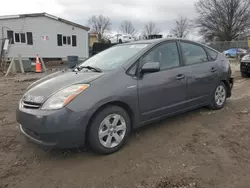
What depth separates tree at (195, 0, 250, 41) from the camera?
4281 cm

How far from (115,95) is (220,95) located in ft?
9.65

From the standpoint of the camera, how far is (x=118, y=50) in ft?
13.1

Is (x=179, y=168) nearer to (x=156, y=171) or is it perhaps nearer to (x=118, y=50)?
(x=156, y=171)

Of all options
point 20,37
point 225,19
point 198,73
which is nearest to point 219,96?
point 198,73

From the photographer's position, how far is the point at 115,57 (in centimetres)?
372

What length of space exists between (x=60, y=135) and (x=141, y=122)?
4.14 ft

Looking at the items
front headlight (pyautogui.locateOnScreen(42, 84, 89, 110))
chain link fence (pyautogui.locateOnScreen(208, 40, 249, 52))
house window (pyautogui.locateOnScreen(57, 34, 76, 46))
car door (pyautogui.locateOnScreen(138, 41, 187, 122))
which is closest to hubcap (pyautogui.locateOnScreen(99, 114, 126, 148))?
car door (pyautogui.locateOnScreen(138, 41, 187, 122))

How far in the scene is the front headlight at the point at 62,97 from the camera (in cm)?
271

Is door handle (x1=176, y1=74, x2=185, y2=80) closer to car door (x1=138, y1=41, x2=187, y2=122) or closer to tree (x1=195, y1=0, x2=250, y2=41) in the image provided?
car door (x1=138, y1=41, x2=187, y2=122)

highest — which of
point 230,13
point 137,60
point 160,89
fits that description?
point 230,13

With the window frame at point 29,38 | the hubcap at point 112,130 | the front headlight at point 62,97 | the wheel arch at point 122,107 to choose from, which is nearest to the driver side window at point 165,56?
the wheel arch at point 122,107

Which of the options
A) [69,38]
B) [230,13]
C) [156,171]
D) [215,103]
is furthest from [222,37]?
[156,171]

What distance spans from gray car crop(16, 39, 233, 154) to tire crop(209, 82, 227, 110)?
0.33m

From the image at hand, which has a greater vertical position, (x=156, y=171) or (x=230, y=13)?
(x=230, y=13)
